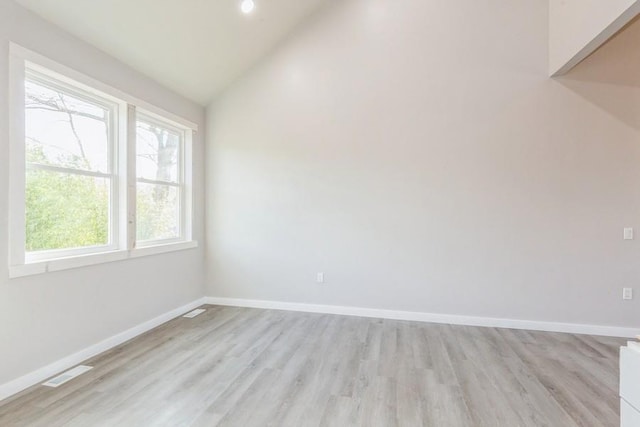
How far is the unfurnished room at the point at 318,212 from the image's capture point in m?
2.30

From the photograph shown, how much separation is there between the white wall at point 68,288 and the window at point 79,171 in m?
0.08

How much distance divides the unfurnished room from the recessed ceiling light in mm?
107

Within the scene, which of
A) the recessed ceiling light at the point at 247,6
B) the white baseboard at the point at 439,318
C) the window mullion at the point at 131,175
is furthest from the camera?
the white baseboard at the point at 439,318

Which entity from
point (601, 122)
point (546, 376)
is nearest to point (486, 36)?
point (601, 122)

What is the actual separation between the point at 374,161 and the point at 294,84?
1454mm

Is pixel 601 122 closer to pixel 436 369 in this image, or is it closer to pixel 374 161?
pixel 374 161

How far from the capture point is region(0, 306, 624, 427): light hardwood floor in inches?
80.7

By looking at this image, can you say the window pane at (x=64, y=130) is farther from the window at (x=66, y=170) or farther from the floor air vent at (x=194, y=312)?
the floor air vent at (x=194, y=312)

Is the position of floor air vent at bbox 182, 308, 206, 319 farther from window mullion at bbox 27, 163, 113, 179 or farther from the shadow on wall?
the shadow on wall

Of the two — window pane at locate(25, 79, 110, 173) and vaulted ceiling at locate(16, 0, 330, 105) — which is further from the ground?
vaulted ceiling at locate(16, 0, 330, 105)

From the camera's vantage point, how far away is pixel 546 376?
8.52ft

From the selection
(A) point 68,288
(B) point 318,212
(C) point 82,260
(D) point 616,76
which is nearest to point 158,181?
(C) point 82,260

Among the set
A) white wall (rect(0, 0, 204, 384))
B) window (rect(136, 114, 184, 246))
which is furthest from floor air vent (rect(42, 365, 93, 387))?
window (rect(136, 114, 184, 246))

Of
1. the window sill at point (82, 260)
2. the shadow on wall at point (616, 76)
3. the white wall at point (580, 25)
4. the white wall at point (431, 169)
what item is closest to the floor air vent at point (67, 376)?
the window sill at point (82, 260)
